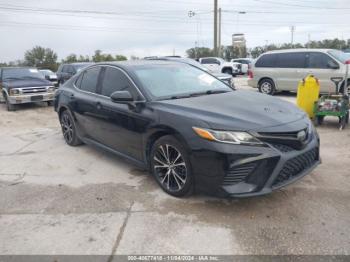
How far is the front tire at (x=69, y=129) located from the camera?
633cm

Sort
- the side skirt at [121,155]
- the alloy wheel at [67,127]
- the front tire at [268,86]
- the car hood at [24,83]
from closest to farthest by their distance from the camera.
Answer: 1. the side skirt at [121,155]
2. the alloy wheel at [67,127]
3. the car hood at [24,83]
4. the front tire at [268,86]

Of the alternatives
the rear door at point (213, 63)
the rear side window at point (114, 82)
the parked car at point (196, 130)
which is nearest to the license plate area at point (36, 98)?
the parked car at point (196, 130)

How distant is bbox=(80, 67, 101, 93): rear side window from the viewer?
5590 millimetres

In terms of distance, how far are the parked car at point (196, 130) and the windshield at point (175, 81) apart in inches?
0.5

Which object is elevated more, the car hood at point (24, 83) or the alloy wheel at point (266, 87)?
the car hood at point (24, 83)

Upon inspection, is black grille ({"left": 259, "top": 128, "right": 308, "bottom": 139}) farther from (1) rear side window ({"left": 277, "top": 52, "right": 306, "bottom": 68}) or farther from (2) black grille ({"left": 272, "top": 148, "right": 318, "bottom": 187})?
(1) rear side window ({"left": 277, "top": 52, "right": 306, "bottom": 68})

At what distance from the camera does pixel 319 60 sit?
11.9 meters

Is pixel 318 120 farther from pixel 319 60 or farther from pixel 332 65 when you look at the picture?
pixel 319 60

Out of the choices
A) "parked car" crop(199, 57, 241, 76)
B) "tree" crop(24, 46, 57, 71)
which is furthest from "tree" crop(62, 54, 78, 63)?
"parked car" crop(199, 57, 241, 76)

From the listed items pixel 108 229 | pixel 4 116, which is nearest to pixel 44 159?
pixel 108 229

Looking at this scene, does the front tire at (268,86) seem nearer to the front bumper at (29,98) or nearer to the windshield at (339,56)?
the windshield at (339,56)

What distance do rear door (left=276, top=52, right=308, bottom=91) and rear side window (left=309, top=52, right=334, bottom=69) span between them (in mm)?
257

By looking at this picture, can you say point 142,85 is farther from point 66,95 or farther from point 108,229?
point 66,95

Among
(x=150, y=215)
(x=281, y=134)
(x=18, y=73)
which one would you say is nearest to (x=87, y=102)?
(x=150, y=215)
